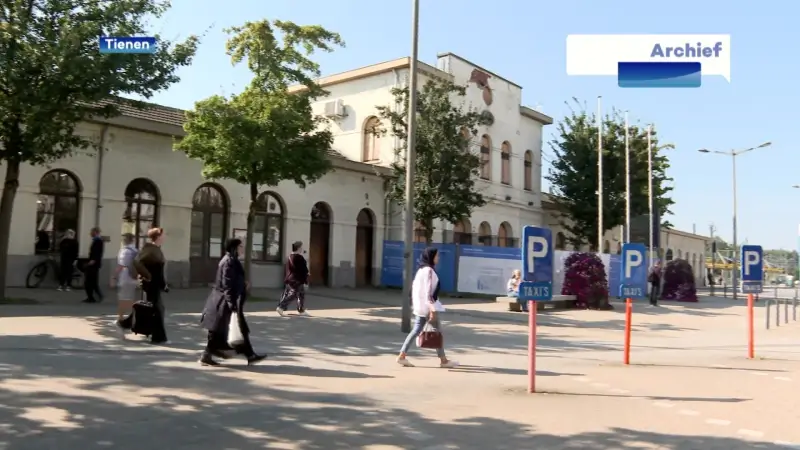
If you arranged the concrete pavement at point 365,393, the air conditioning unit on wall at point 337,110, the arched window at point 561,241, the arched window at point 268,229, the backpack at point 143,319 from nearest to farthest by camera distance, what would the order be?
1. the concrete pavement at point 365,393
2. the backpack at point 143,319
3. the arched window at point 268,229
4. the air conditioning unit on wall at point 337,110
5. the arched window at point 561,241

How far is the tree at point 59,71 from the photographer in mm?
13094

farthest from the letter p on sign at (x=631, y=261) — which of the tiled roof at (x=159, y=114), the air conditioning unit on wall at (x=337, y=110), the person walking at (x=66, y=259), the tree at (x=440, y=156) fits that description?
the air conditioning unit on wall at (x=337, y=110)

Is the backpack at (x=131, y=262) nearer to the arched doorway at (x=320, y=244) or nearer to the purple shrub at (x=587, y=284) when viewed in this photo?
the arched doorway at (x=320, y=244)

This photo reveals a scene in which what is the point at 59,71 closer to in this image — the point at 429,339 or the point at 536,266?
the point at 429,339

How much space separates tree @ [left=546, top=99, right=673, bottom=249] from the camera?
119ft

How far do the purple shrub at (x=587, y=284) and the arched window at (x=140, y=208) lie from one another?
13.3 meters

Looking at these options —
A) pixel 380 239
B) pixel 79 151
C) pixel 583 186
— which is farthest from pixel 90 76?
pixel 583 186

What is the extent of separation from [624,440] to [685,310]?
20508 millimetres

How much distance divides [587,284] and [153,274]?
1570 centimetres

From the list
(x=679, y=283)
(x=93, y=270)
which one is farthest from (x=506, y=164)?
(x=93, y=270)

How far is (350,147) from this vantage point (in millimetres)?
31156

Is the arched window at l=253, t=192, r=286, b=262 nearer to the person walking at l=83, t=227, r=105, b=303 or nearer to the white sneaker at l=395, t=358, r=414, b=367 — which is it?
the person walking at l=83, t=227, r=105, b=303

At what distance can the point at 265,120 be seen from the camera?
16625 mm

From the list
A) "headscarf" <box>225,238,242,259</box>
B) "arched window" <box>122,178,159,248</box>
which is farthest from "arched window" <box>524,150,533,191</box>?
"headscarf" <box>225,238,242,259</box>
